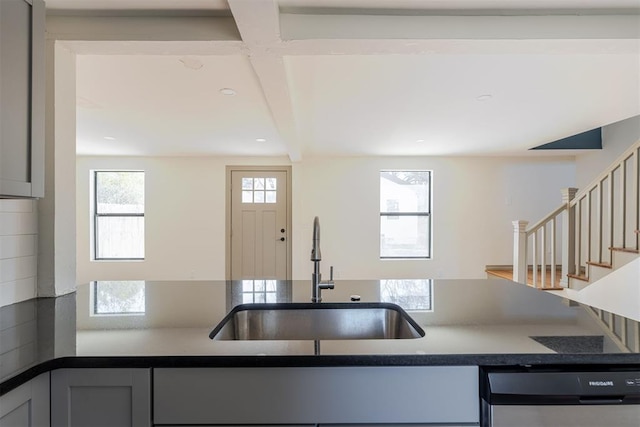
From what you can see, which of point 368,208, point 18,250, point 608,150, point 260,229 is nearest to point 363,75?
point 18,250

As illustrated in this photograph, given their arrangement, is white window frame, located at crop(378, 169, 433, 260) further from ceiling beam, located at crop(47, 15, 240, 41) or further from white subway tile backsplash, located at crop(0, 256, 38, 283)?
white subway tile backsplash, located at crop(0, 256, 38, 283)

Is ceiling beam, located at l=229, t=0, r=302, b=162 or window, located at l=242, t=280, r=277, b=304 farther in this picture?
window, located at l=242, t=280, r=277, b=304

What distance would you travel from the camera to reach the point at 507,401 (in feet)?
2.60

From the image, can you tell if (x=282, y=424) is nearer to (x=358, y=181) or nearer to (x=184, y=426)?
(x=184, y=426)

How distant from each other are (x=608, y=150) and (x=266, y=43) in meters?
4.93

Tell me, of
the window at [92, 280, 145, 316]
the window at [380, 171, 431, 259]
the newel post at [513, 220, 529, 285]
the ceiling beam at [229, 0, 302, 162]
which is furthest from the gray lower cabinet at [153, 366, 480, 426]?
the window at [380, 171, 431, 259]

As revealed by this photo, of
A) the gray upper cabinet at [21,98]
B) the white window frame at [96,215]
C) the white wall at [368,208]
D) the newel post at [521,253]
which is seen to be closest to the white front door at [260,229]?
the white wall at [368,208]

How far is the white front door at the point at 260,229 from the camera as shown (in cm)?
492

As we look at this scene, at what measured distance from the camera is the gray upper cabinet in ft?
3.26

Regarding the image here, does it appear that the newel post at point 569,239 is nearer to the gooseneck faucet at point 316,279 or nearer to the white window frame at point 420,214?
the white window frame at point 420,214

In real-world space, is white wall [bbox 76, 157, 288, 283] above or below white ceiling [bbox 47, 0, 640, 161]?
below

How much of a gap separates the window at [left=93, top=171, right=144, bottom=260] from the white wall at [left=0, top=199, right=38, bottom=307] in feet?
12.6

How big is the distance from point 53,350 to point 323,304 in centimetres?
86

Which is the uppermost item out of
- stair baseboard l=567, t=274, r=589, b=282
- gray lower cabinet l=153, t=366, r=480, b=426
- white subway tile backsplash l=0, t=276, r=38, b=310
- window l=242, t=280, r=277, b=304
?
white subway tile backsplash l=0, t=276, r=38, b=310
